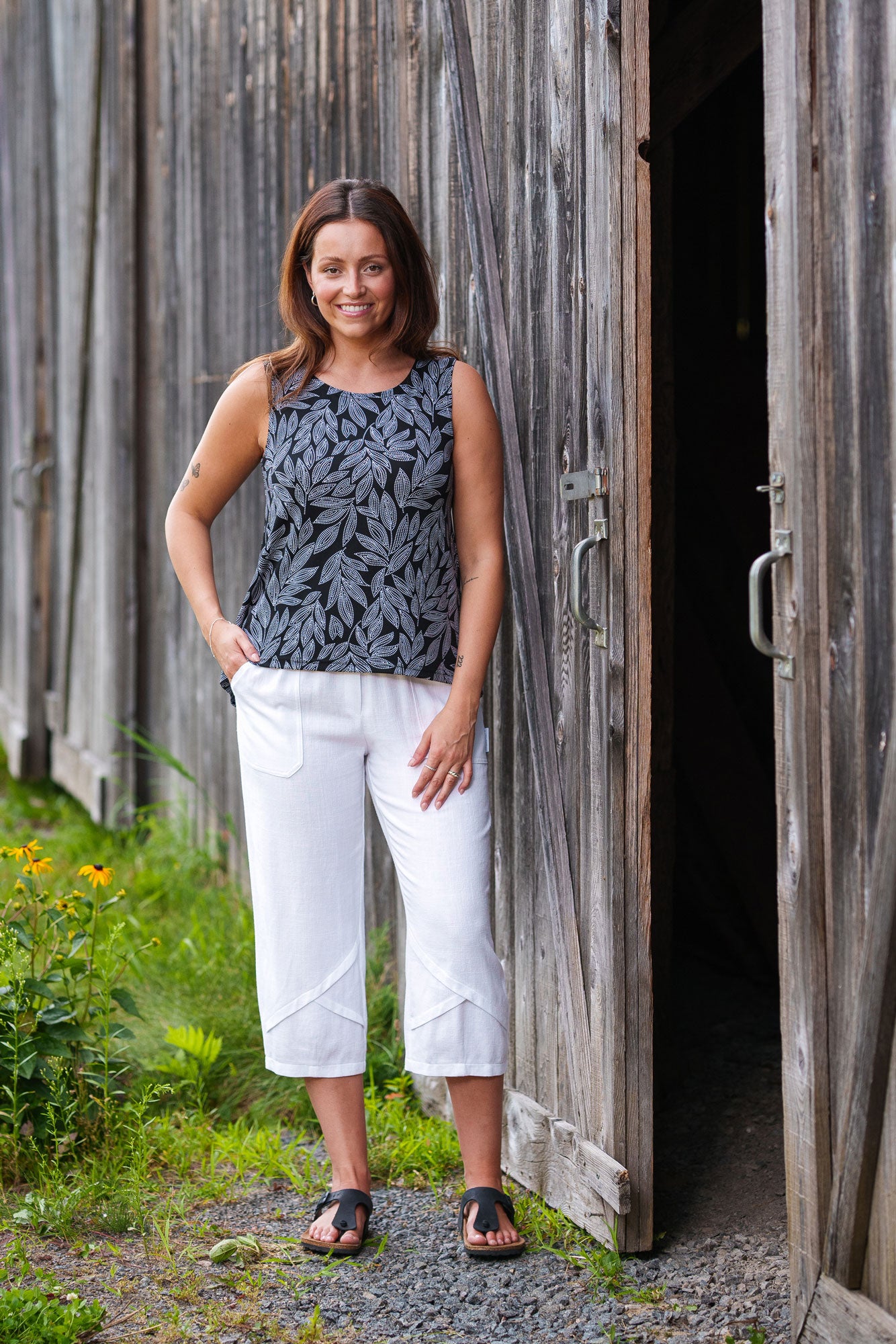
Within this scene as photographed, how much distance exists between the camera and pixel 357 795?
279cm

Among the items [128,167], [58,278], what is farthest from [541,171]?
[58,278]

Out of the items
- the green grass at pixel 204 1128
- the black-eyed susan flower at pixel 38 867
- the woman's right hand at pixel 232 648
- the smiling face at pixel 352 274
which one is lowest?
the green grass at pixel 204 1128

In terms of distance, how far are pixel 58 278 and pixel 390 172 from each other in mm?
3782

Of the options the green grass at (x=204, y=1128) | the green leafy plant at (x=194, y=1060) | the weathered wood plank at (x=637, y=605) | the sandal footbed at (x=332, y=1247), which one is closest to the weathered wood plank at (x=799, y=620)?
the weathered wood plank at (x=637, y=605)

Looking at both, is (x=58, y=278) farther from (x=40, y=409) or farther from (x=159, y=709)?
(x=159, y=709)

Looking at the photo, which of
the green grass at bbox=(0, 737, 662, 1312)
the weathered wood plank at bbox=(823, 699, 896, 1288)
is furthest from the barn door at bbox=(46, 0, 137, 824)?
the weathered wood plank at bbox=(823, 699, 896, 1288)

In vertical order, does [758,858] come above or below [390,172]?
below

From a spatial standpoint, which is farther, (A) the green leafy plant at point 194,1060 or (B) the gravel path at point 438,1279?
(A) the green leafy plant at point 194,1060

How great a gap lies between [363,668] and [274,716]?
0.68ft

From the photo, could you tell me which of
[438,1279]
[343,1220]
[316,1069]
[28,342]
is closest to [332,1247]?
[343,1220]

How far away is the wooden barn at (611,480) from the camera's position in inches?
83.6

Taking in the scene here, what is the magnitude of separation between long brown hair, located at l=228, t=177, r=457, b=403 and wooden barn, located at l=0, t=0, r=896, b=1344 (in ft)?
0.95

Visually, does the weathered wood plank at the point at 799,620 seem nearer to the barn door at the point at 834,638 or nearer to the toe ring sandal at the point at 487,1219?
the barn door at the point at 834,638

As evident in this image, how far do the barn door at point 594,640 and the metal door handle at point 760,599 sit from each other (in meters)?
0.48
